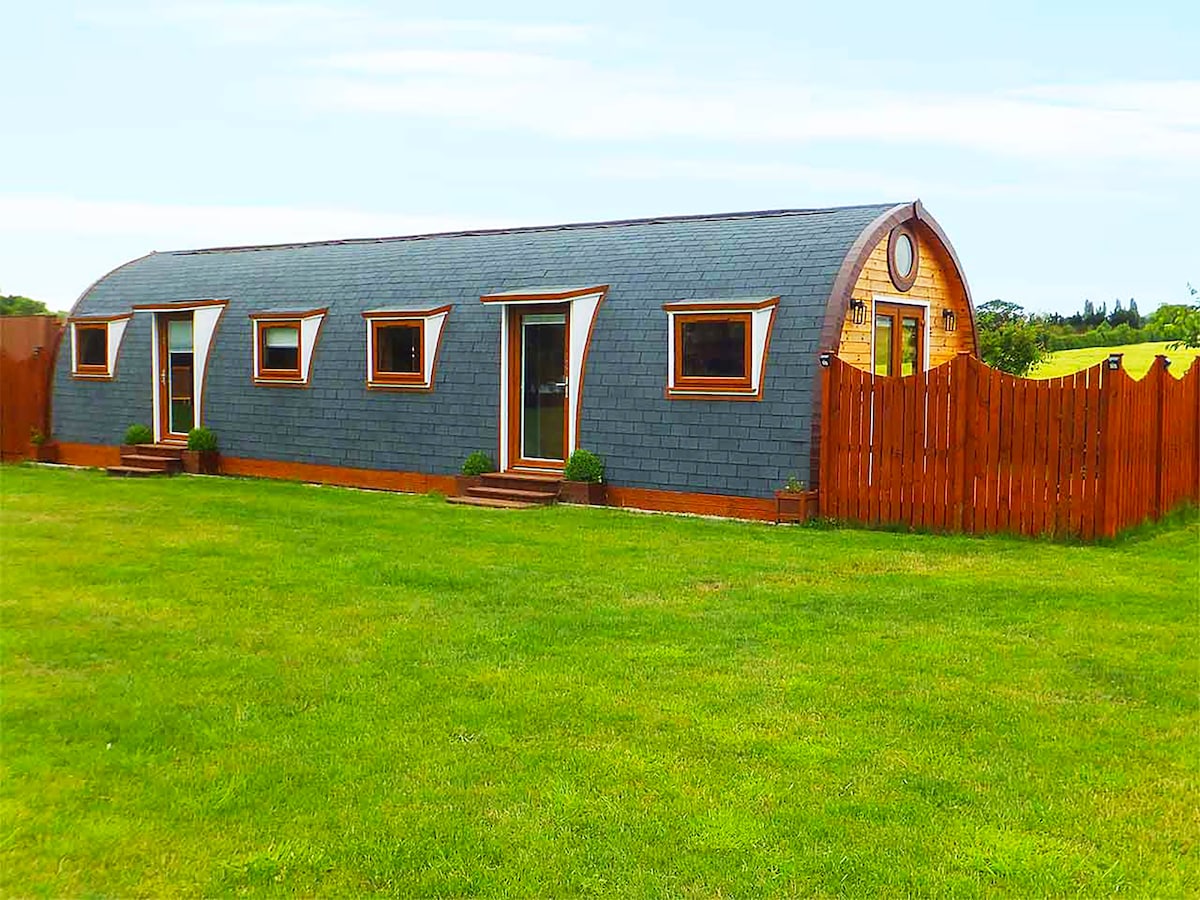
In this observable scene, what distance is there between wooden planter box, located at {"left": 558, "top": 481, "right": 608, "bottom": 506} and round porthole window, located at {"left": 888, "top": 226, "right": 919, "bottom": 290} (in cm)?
412

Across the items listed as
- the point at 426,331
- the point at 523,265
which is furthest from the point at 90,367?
the point at 523,265

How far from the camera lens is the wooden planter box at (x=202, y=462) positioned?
18641 mm

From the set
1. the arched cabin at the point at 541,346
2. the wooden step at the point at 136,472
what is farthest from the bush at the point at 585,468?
the wooden step at the point at 136,472

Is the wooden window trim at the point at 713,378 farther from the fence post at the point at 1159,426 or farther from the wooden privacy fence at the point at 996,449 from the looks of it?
the fence post at the point at 1159,426

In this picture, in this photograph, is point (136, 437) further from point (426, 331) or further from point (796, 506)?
point (796, 506)

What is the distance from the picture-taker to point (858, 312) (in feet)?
45.1

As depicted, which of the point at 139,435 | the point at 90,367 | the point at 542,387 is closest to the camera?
the point at 542,387

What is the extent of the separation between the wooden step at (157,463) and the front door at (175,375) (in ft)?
2.31

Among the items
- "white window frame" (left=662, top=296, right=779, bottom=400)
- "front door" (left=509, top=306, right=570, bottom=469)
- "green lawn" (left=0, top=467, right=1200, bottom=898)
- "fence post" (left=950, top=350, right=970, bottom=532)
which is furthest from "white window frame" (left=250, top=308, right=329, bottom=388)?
"fence post" (left=950, top=350, right=970, bottom=532)

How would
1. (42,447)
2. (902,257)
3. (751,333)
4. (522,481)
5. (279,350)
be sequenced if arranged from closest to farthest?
(751,333) < (902,257) < (522,481) < (279,350) < (42,447)

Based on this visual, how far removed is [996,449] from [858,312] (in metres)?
2.70

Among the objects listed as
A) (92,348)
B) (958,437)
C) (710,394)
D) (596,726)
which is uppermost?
(92,348)

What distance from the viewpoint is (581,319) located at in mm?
14984

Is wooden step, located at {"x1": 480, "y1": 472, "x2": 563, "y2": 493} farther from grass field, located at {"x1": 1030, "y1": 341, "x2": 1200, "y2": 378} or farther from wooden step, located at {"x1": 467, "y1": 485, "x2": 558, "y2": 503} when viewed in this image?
grass field, located at {"x1": 1030, "y1": 341, "x2": 1200, "y2": 378}
